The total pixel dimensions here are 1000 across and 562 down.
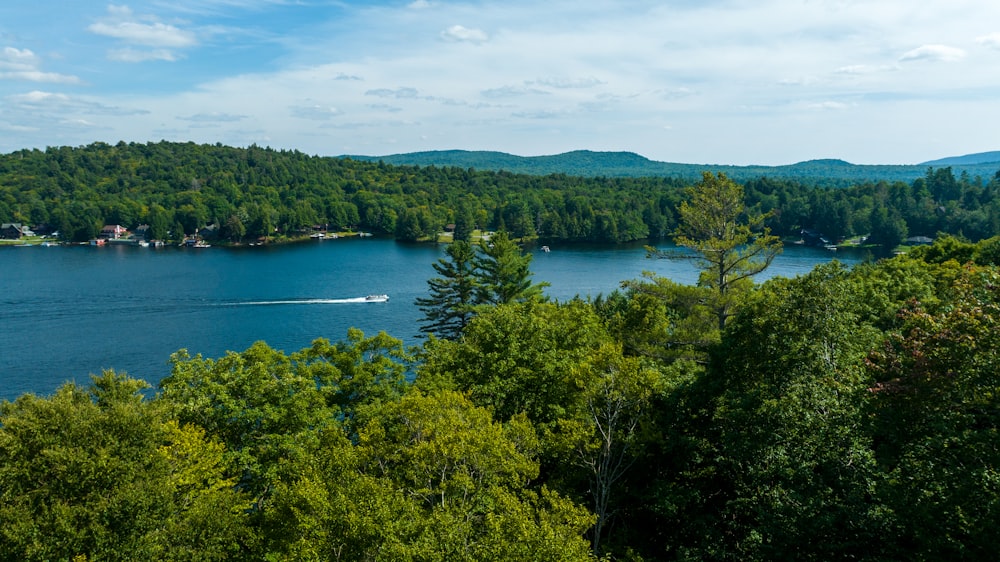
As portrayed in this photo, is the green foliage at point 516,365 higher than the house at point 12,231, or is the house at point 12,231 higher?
the green foliage at point 516,365

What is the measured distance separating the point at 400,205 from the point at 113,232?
6087 cm

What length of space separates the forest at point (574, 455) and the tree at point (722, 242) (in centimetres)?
615

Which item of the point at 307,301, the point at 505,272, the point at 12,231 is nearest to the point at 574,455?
the point at 505,272

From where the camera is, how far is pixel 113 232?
140000 millimetres

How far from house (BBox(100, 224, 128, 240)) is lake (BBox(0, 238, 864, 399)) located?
1373cm

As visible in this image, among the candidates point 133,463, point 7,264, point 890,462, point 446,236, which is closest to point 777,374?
point 890,462

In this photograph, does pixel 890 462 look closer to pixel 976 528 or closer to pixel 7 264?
pixel 976 528

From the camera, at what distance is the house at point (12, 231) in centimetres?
13764

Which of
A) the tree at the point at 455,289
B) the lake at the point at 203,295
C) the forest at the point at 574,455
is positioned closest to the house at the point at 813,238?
the lake at the point at 203,295

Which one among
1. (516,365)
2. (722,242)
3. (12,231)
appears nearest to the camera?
(516,365)

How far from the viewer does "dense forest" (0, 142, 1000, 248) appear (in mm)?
132625

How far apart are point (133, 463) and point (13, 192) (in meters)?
176

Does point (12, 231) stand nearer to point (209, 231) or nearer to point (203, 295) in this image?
point (209, 231)

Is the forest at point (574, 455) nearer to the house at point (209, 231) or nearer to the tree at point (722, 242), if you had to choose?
the tree at point (722, 242)
